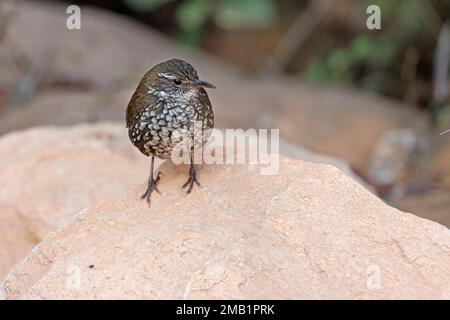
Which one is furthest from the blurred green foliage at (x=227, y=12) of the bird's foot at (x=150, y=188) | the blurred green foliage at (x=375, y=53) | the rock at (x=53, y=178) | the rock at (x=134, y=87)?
the bird's foot at (x=150, y=188)

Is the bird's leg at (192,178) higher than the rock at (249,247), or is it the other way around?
the bird's leg at (192,178)

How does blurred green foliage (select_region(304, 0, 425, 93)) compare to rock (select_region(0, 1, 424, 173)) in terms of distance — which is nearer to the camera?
rock (select_region(0, 1, 424, 173))

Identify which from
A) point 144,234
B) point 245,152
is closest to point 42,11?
point 245,152

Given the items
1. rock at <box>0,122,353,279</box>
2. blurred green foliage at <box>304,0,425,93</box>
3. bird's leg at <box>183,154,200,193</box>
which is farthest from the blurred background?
bird's leg at <box>183,154,200,193</box>

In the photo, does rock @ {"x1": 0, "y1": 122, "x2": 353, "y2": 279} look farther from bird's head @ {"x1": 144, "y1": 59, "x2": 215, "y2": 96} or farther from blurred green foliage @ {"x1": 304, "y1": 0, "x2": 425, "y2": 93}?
blurred green foliage @ {"x1": 304, "y1": 0, "x2": 425, "y2": 93}

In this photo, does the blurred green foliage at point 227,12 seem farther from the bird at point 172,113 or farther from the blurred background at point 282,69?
the bird at point 172,113

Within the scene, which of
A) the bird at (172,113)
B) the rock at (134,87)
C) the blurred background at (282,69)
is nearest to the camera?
the bird at (172,113)
